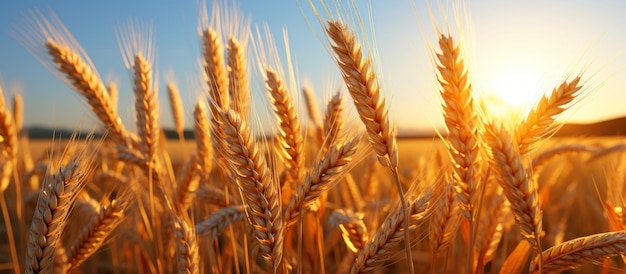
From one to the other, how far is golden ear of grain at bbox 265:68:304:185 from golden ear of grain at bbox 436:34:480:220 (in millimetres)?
520

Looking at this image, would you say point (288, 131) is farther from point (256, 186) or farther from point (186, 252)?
point (186, 252)

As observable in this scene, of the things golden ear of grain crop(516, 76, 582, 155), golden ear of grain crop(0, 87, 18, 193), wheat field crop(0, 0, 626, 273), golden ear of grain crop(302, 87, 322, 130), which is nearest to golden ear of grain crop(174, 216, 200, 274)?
wheat field crop(0, 0, 626, 273)

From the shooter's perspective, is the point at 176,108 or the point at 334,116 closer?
the point at 334,116

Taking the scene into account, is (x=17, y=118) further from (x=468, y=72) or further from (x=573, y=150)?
(x=573, y=150)

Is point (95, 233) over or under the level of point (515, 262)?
over

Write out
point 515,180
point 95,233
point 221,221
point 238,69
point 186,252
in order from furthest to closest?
point 238,69
point 221,221
point 95,233
point 186,252
point 515,180

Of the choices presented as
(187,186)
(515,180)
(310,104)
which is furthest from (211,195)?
(310,104)

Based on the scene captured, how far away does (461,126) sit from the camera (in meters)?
1.45

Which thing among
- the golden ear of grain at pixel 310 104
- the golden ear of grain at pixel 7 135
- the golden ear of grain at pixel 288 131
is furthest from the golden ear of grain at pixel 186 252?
the golden ear of grain at pixel 310 104

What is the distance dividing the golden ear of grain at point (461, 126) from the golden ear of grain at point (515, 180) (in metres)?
0.06

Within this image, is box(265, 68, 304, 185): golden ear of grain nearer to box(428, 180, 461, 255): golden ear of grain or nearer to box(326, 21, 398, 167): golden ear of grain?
box(326, 21, 398, 167): golden ear of grain

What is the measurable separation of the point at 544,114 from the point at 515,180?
26 centimetres

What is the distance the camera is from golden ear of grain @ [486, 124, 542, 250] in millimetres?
1393

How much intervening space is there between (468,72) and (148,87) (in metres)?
1.46
